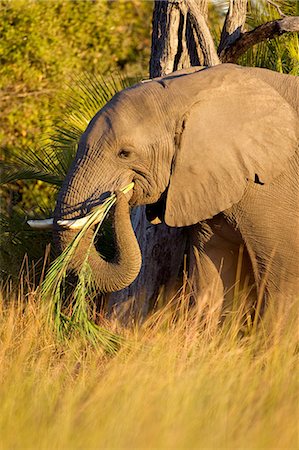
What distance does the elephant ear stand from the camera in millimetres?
6883

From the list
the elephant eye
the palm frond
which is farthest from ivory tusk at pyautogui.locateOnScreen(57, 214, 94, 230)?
the elephant eye

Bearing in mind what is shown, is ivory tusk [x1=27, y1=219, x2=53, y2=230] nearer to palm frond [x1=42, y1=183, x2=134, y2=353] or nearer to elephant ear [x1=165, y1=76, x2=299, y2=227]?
palm frond [x1=42, y1=183, x2=134, y2=353]

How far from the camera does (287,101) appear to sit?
23.4ft

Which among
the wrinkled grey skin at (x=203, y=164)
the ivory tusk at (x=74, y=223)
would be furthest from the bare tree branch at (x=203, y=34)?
the ivory tusk at (x=74, y=223)

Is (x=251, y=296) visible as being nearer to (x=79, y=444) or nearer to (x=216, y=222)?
(x=216, y=222)

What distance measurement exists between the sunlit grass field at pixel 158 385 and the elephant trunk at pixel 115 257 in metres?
0.32

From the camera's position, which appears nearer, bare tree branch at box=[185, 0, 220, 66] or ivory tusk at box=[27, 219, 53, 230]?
ivory tusk at box=[27, 219, 53, 230]

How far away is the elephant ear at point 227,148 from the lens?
22.6ft

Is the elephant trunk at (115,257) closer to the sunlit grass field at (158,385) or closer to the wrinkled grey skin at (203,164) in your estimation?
the wrinkled grey skin at (203,164)

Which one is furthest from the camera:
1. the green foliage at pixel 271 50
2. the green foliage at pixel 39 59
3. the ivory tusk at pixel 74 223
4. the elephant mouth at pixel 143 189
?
the green foliage at pixel 39 59

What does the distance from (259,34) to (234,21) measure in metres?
0.33

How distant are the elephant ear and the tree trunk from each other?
134cm

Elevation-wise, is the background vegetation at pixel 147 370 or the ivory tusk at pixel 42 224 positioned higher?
the ivory tusk at pixel 42 224

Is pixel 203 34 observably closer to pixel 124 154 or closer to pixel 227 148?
pixel 227 148
